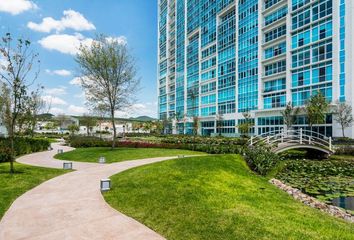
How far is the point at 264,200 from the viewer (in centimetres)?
889

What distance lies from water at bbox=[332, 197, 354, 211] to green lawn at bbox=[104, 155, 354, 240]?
103 inches

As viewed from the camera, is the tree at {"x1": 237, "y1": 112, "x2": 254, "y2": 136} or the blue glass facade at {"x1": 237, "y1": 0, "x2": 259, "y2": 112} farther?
the blue glass facade at {"x1": 237, "y1": 0, "x2": 259, "y2": 112}

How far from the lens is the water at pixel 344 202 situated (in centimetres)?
1039

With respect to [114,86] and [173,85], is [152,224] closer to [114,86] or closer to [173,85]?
[114,86]

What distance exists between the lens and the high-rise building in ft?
131

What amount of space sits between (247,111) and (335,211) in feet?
162

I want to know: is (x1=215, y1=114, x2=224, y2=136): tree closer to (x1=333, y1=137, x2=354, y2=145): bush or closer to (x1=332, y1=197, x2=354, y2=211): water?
(x1=333, y1=137, x2=354, y2=145): bush

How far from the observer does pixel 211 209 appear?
7.54m

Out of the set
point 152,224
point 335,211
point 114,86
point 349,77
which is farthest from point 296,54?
point 152,224

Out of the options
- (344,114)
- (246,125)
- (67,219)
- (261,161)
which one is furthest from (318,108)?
(67,219)

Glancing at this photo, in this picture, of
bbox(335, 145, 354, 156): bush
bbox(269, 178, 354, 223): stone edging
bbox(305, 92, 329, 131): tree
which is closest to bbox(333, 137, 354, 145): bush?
bbox(305, 92, 329, 131): tree

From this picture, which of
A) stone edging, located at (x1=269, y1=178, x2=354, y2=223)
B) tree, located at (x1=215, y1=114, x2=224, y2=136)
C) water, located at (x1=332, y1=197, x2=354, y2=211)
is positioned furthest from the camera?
tree, located at (x1=215, y1=114, x2=224, y2=136)

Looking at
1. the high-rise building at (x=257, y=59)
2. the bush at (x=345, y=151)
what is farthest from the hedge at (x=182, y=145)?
the high-rise building at (x=257, y=59)

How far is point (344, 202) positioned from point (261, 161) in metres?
6.37
